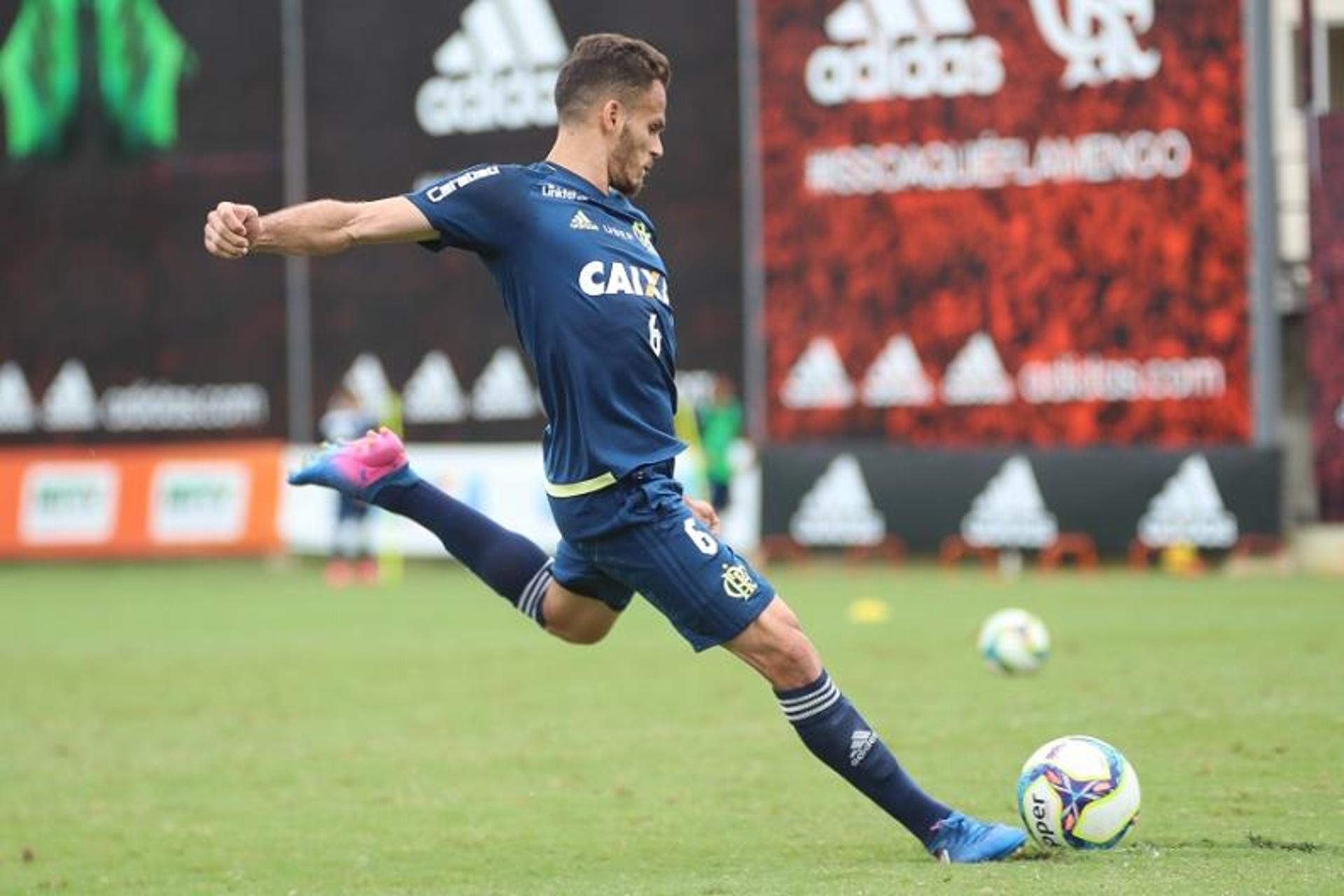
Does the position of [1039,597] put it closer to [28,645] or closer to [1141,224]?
[1141,224]

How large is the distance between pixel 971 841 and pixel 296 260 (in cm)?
2175

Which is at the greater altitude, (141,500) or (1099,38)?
(1099,38)

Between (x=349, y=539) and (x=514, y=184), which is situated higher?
(x=514, y=184)

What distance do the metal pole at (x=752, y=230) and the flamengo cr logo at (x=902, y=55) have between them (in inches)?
27.8

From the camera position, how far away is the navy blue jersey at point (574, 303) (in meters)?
7.06

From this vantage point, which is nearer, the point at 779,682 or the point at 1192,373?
the point at 779,682

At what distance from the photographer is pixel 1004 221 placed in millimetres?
23594

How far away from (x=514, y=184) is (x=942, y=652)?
824 cm

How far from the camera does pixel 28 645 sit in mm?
17406

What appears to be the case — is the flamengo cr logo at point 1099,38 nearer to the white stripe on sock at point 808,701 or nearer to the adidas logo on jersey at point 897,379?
the adidas logo on jersey at point 897,379

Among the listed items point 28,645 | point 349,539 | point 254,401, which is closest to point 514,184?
point 28,645

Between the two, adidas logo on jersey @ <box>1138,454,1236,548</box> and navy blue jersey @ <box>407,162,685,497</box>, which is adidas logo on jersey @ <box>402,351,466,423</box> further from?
navy blue jersey @ <box>407,162,685,497</box>

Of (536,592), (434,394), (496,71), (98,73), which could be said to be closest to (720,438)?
(434,394)

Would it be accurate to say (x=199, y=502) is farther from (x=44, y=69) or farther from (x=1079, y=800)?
(x=1079, y=800)
